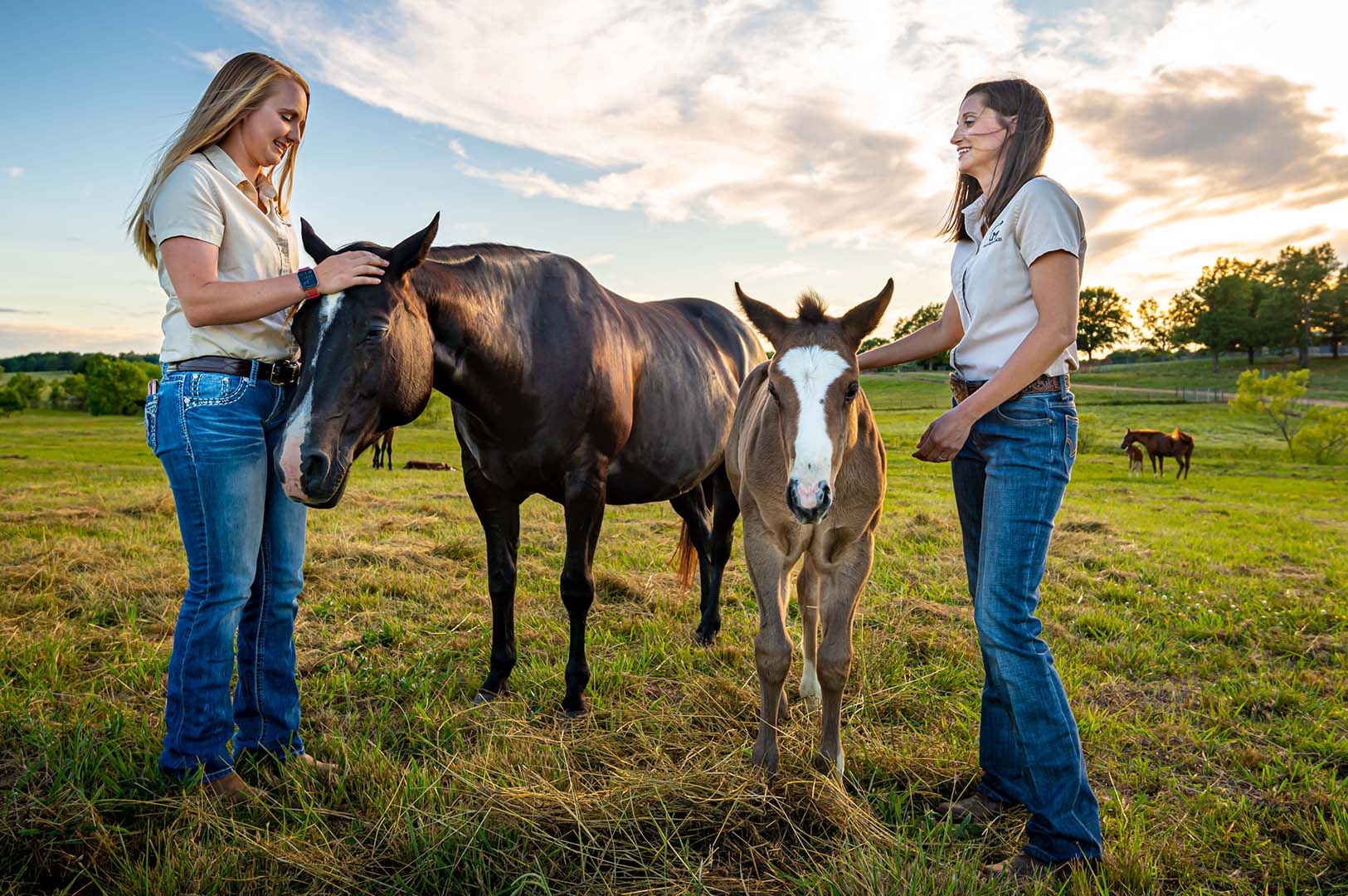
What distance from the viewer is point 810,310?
10.6 feet

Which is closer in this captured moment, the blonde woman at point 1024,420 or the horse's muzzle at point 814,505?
the blonde woman at point 1024,420

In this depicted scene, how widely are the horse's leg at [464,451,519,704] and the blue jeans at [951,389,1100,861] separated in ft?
8.96

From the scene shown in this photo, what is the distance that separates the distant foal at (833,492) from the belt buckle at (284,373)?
6.58ft

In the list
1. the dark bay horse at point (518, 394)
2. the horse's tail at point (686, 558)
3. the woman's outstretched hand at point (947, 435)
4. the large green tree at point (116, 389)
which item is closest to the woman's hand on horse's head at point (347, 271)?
the dark bay horse at point (518, 394)

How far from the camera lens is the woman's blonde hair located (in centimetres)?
257

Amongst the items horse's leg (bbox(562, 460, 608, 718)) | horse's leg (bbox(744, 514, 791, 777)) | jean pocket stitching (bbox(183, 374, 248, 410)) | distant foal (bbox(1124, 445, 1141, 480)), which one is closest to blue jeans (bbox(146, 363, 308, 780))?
jean pocket stitching (bbox(183, 374, 248, 410))

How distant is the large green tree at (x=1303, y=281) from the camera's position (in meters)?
74.9

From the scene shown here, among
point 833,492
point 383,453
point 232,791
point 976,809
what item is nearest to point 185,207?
point 232,791

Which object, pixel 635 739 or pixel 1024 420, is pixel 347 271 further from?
pixel 1024 420

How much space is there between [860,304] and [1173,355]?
124 meters

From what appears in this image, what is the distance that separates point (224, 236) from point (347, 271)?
44cm

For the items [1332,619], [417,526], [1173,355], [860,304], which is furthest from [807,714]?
[1173,355]

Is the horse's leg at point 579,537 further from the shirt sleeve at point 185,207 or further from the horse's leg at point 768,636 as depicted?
the shirt sleeve at point 185,207

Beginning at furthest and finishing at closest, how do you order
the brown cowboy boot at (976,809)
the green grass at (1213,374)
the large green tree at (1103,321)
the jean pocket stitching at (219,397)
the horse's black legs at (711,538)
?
the large green tree at (1103,321)
the green grass at (1213,374)
the horse's black legs at (711,538)
the brown cowboy boot at (976,809)
the jean pocket stitching at (219,397)
